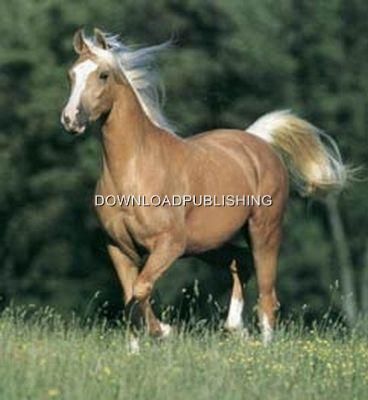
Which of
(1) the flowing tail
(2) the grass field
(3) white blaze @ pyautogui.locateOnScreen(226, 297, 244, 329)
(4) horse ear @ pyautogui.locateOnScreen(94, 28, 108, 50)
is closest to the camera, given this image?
(2) the grass field

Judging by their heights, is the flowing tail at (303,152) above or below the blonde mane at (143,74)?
below

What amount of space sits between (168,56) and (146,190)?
3.68 meters

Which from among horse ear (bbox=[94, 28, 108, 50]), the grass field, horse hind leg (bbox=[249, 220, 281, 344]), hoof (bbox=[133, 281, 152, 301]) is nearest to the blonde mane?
Answer: horse ear (bbox=[94, 28, 108, 50])

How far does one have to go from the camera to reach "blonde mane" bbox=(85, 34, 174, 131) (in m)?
10.7

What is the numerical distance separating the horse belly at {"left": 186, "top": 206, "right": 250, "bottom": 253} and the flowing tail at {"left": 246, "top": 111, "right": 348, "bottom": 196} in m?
1.14

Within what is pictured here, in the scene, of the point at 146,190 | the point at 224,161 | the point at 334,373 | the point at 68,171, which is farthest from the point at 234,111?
the point at 334,373

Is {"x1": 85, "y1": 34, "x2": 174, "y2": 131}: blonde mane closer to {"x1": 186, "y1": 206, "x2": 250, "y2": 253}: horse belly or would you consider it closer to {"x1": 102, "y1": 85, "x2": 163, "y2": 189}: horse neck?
{"x1": 102, "y1": 85, "x2": 163, "y2": 189}: horse neck

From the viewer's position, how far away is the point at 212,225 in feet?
36.7

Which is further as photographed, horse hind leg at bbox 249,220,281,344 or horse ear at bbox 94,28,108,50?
horse hind leg at bbox 249,220,281,344

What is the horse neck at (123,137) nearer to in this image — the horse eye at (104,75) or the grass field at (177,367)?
the horse eye at (104,75)

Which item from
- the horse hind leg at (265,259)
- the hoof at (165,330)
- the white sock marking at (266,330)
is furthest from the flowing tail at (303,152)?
the hoof at (165,330)

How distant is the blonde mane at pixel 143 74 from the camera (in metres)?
10.7

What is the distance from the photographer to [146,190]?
1047 centimetres

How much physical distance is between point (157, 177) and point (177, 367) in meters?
2.94
